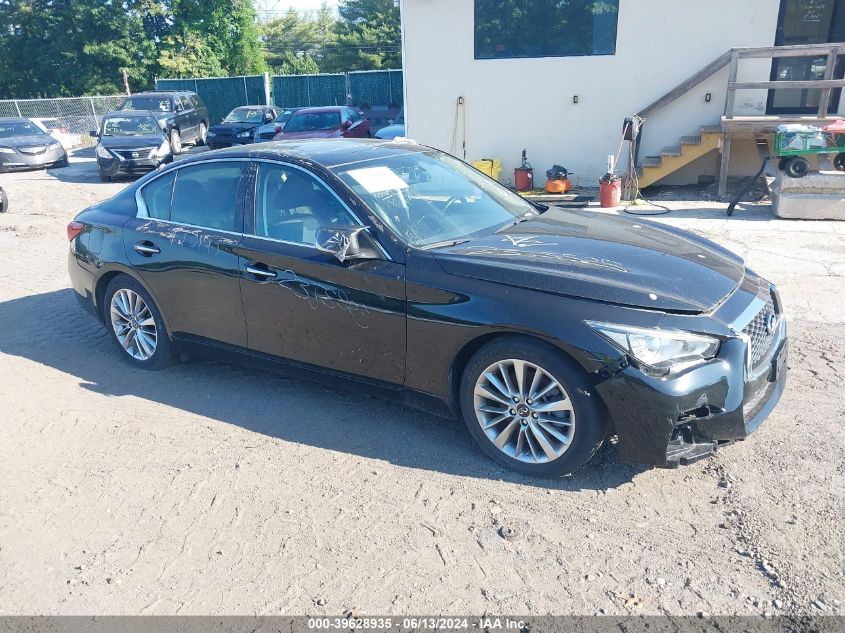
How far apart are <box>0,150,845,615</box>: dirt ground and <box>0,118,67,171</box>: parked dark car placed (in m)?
16.3

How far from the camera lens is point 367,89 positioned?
29.5 m

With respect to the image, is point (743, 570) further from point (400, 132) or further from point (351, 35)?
point (351, 35)

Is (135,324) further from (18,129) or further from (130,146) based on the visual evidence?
(18,129)

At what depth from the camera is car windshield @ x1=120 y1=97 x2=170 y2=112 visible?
812 inches

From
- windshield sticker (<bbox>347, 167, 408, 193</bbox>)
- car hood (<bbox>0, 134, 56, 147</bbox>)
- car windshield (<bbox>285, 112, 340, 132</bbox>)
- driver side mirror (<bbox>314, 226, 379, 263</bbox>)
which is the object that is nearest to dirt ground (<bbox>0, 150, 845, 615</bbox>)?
driver side mirror (<bbox>314, 226, 379, 263</bbox>)

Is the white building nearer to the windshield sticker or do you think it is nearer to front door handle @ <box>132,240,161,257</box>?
the windshield sticker

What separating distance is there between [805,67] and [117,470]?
41.6 ft

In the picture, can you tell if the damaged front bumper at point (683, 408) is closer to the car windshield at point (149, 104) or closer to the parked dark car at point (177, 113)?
the parked dark car at point (177, 113)

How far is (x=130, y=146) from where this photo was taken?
16812 mm

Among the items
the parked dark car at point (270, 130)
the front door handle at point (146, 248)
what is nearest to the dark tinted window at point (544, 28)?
the parked dark car at point (270, 130)

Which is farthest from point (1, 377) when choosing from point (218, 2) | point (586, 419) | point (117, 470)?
point (218, 2)

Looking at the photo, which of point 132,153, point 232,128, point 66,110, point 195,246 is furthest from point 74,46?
point 195,246

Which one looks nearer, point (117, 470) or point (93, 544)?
point (93, 544)

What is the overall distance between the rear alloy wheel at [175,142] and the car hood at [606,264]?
1560 centimetres
